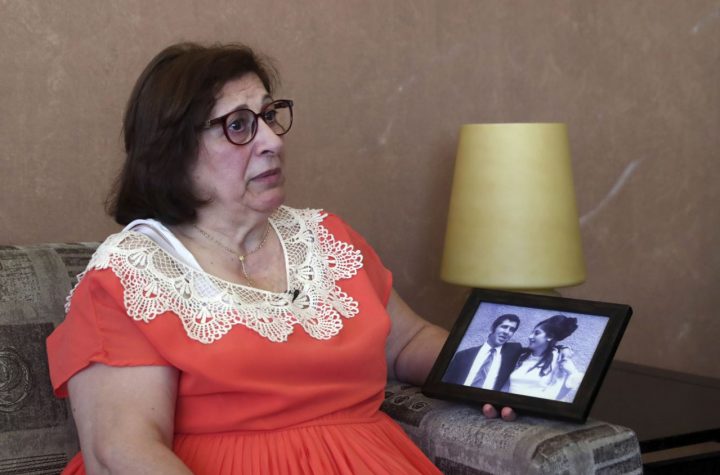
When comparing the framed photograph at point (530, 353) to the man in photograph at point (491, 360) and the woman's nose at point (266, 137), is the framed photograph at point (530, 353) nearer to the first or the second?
the man in photograph at point (491, 360)

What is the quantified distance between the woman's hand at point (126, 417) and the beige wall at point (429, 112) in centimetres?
62

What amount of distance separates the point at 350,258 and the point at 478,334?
10.4 inches

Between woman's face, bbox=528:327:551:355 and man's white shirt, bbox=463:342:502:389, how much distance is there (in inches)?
2.2

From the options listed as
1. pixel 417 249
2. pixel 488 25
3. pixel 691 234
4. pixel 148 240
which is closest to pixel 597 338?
pixel 148 240

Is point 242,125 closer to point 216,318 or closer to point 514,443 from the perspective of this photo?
point 216,318

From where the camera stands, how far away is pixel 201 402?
59.4 inches

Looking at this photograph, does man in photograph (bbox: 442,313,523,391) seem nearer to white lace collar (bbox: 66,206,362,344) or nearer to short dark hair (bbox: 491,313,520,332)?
short dark hair (bbox: 491,313,520,332)

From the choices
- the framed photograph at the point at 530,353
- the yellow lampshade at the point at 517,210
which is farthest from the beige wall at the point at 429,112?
the framed photograph at the point at 530,353

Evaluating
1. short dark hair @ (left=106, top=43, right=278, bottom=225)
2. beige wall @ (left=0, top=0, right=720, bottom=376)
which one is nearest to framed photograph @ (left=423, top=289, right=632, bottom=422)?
short dark hair @ (left=106, top=43, right=278, bottom=225)

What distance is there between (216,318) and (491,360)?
472mm

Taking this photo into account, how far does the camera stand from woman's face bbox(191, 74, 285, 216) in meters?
1.61

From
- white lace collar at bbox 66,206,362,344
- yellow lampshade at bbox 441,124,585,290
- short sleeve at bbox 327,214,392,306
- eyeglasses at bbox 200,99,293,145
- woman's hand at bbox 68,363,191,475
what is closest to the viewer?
woman's hand at bbox 68,363,191,475

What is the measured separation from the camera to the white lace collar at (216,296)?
149cm

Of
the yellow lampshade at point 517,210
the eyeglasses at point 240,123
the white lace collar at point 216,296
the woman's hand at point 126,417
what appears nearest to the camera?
the woman's hand at point 126,417
